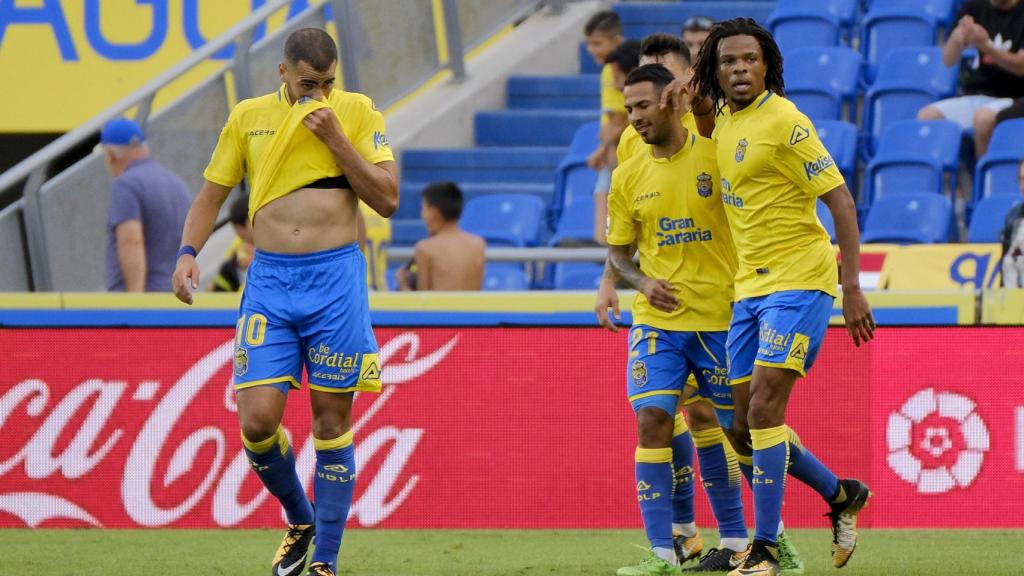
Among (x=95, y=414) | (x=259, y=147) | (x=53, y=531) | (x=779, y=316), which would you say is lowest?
(x=53, y=531)

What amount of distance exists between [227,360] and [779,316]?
355 cm

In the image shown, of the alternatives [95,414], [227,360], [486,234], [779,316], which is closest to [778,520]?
[779,316]

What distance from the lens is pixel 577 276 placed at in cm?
1172

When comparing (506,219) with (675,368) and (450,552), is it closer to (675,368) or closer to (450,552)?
(450,552)

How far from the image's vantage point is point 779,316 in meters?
6.35

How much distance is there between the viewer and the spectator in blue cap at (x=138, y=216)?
10.2m

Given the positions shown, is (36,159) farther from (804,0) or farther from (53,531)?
(804,0)

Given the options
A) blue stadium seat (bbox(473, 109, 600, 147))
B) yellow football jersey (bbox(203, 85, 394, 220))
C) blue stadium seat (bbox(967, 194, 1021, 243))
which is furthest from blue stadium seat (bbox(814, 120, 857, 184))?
yellow football jersey (bbox(203, 85, 394, 220))

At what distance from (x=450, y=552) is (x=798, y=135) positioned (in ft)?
8.99

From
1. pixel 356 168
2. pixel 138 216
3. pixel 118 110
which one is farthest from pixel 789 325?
pixel 118 110

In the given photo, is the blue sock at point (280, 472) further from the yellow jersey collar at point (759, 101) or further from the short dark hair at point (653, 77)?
the yellow jersey collar at point (759, 101)

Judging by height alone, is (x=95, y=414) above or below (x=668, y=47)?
below

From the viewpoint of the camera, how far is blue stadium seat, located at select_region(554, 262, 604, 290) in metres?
11.6

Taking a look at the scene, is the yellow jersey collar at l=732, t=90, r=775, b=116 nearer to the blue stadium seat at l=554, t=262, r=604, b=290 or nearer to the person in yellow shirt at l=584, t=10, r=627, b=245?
the person in yellow shirt at l=584, t=10, r=627, b=245
